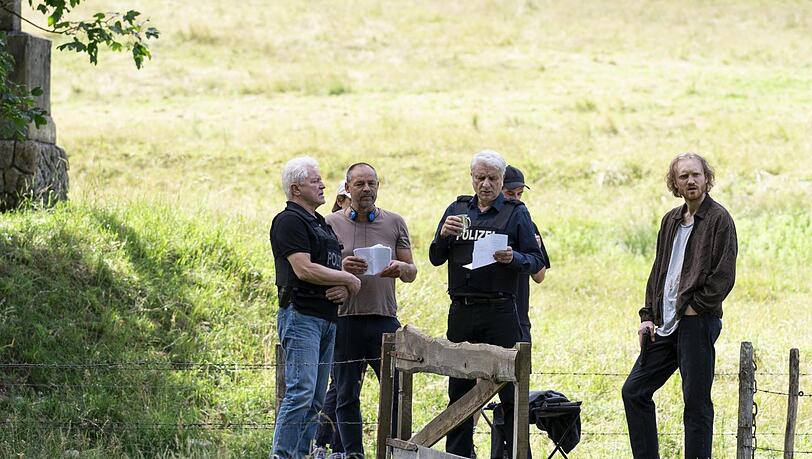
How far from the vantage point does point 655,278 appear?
22.2 feet

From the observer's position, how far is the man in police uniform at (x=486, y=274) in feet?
22.2

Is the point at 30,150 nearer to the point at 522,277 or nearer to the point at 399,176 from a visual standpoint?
the point at 522,277

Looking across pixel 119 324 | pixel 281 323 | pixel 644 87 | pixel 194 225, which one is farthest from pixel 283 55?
pixel 281 323

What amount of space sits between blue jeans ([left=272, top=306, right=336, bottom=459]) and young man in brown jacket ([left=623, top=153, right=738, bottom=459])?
73.8 inches

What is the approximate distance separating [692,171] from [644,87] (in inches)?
805

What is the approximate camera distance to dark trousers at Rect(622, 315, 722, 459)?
21.2 ft

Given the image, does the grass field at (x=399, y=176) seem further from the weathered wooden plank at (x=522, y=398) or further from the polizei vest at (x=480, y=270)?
the weathered wooden plank at (x=522, y=398)

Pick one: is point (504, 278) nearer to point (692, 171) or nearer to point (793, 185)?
point (692, 171)

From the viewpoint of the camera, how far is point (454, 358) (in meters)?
5.83

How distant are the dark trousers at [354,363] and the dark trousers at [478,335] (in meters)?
0.57

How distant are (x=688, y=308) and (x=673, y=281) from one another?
0.22 m

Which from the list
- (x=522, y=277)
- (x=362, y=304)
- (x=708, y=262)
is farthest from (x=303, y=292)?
(x=708, y=262)

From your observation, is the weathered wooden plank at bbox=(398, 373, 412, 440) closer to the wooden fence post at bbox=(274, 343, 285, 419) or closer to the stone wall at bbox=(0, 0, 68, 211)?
the wooden fence post at bbox=(274, 343, 285, 419)

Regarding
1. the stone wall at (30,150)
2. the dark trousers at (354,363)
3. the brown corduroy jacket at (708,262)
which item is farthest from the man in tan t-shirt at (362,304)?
the stone wall at (30,150)
